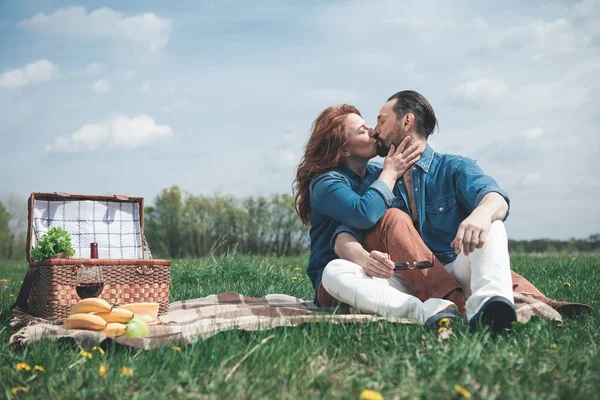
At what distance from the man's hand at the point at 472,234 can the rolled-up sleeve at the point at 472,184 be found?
A: 426mm

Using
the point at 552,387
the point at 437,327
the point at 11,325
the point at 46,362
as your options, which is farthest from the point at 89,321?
the point at 552,387

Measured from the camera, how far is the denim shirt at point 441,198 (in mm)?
3721

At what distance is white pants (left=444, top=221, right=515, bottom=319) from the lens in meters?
2.96

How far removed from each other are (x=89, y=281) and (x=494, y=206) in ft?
8.92

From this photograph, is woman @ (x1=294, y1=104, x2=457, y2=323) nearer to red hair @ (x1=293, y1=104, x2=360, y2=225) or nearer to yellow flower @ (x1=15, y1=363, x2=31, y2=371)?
red hair @ (x1=293, y1=104, x2=360, y2=225)

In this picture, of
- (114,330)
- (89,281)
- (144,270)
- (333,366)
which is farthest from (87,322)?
(333,366)

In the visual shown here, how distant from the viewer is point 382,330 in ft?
9.24

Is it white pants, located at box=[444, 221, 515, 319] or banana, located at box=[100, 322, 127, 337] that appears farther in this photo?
banana, located at box=[100, 322, 127, 337]

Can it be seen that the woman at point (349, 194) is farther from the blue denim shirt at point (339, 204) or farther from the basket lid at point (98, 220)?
the basket lid at point (98, 220)

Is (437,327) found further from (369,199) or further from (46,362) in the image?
(46,362)

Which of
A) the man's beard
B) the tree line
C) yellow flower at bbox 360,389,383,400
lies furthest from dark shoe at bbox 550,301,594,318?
the tree line

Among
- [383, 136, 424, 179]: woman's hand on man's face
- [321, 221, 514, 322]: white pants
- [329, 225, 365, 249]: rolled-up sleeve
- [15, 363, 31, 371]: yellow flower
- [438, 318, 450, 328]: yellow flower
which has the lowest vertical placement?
[15, 363, 31, 371]: yellow flower

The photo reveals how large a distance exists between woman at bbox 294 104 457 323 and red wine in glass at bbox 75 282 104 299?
1.48 metres

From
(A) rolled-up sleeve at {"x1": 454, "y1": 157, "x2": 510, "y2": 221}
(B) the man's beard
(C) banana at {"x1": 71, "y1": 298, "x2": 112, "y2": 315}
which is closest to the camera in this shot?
(C) banana at {"x1": 71, "y1": 298, "x2": 112, "y2": 315}
